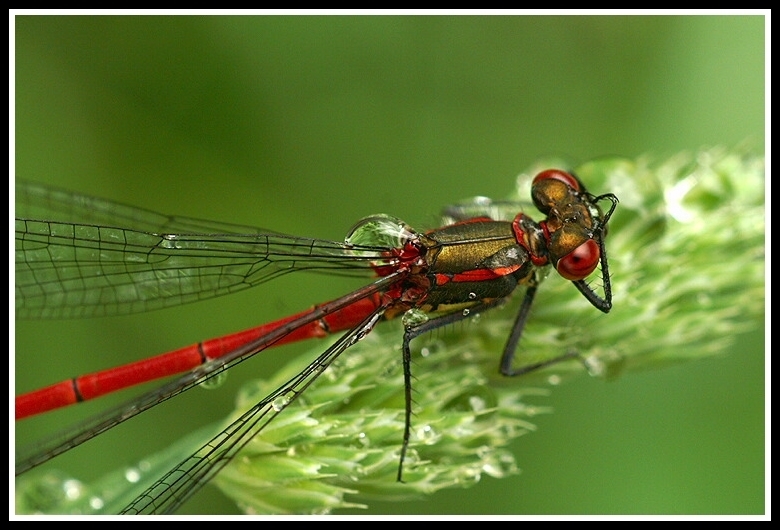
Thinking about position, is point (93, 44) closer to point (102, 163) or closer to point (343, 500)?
point (102, 163)

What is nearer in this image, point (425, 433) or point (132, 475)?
point (425, 433)

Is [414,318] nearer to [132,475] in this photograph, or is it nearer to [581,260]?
[581,260]

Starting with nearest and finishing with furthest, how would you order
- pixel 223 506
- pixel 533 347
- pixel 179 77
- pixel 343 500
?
pixel 343 500
pixel 533 347
pixel 223 506
pixel 179 77

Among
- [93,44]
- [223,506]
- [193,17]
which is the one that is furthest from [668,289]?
[93,44]

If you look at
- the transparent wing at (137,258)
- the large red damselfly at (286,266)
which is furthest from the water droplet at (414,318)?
the transparent wing at (137,258)

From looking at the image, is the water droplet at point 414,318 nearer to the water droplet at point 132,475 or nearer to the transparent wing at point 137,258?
the transparent wing at point 137,258

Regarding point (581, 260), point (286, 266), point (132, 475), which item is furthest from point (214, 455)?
point (581, 260)
